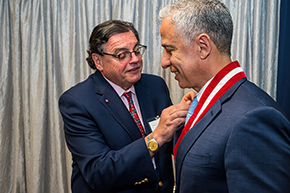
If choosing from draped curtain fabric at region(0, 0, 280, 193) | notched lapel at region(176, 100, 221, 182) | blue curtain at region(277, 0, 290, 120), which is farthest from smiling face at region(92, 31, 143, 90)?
blue curtain at region(277, 0, 290, 120)

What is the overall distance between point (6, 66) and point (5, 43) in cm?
26

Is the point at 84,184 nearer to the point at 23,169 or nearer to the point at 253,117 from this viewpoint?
the point at 253,117

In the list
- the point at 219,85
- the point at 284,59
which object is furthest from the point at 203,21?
the point at 284,59

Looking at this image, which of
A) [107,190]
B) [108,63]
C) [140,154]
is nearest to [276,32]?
[108,63]

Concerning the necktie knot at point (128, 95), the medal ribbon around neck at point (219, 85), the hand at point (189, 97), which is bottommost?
the necktie knot at point (128, 95)

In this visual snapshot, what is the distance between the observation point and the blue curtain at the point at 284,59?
230 centimetres

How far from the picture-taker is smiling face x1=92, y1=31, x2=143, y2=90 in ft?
5.81

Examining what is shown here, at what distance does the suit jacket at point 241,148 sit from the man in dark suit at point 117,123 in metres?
0.35

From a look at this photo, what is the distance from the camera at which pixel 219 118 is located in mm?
1082

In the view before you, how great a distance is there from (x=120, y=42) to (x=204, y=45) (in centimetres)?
72

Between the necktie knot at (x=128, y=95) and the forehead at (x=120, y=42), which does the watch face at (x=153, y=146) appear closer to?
the necktie knot at (x=128, y=95)

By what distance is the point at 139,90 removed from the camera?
1.95 metres

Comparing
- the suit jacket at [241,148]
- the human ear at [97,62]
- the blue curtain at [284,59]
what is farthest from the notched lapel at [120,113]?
the blue curtain at [284,59]

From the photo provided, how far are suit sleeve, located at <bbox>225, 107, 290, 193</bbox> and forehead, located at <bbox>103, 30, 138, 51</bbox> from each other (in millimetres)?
1025
